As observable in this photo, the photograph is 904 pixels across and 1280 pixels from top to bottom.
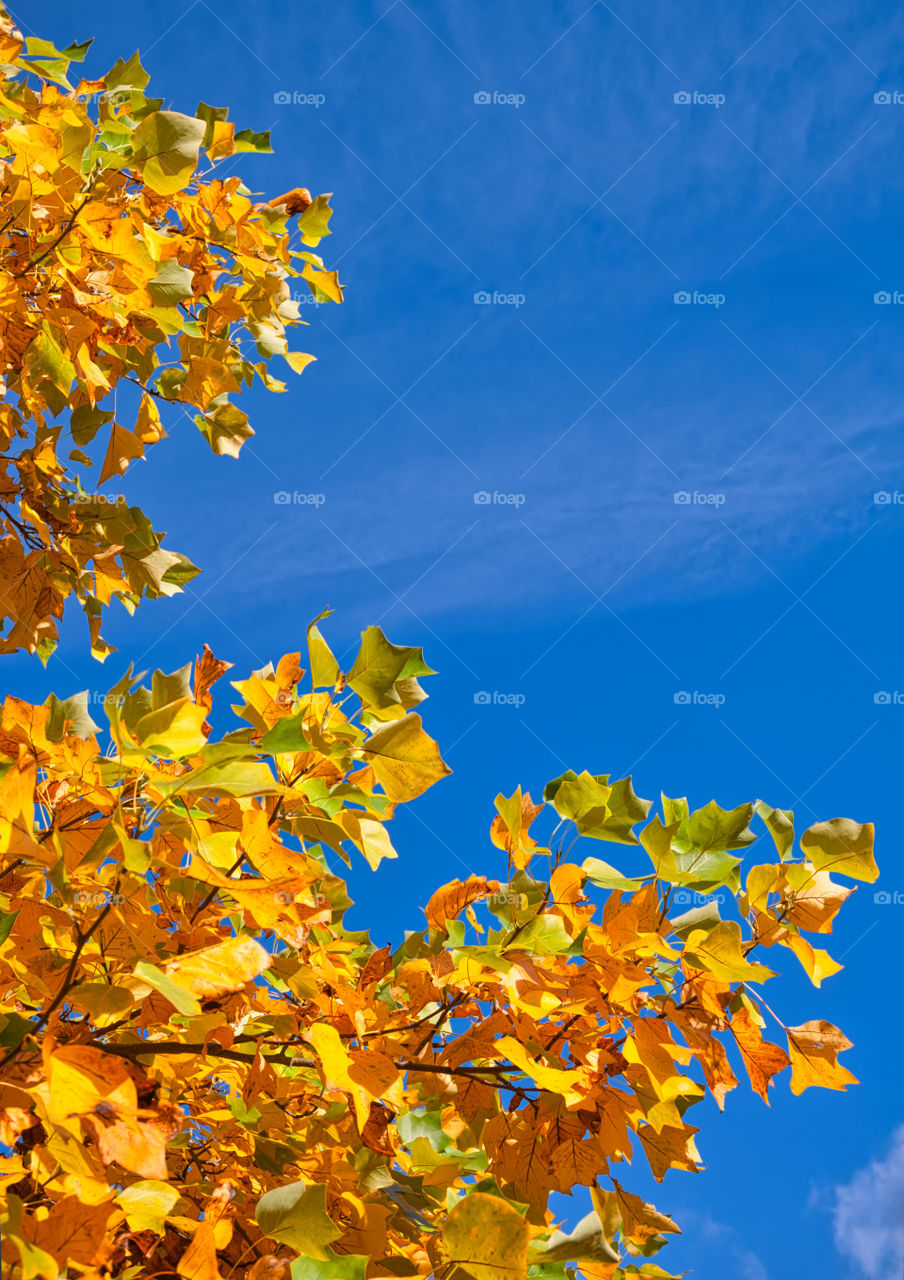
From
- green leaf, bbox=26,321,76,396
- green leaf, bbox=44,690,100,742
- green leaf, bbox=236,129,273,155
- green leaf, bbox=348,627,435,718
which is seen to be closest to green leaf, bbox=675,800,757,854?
green leaf, bbox=348,627,435,718

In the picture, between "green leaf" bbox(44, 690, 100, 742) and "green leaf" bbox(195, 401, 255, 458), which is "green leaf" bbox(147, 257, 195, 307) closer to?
"green leaf" bbox(44, 690, 100, 742)

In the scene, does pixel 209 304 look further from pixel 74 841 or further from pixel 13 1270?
pixel 13 1270

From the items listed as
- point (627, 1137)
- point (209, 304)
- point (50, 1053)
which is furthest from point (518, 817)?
point (209, 304)

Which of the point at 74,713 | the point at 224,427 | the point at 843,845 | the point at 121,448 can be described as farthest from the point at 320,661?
the point at 224,427

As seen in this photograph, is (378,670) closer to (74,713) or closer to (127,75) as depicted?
(74,713)

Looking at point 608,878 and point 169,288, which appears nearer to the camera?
point 608,878

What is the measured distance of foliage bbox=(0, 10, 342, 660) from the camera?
5.32 feet

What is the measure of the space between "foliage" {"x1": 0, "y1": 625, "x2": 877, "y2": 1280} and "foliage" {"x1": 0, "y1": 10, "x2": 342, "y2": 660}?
781mm

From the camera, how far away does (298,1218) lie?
41.6 inches

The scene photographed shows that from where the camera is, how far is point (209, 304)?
2416 mm

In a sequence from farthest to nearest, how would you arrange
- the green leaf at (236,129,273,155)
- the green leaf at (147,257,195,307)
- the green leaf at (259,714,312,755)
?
the green leaf at (236,129,273,155)
the green leaf at (147,257,195,307)
the green leaf at (259,714,312,755)

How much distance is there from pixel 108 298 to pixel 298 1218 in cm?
157

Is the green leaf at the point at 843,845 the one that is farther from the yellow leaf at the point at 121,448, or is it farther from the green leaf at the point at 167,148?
the yellow leaf at the point at 121,448

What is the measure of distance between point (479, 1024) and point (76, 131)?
5.24 feet
